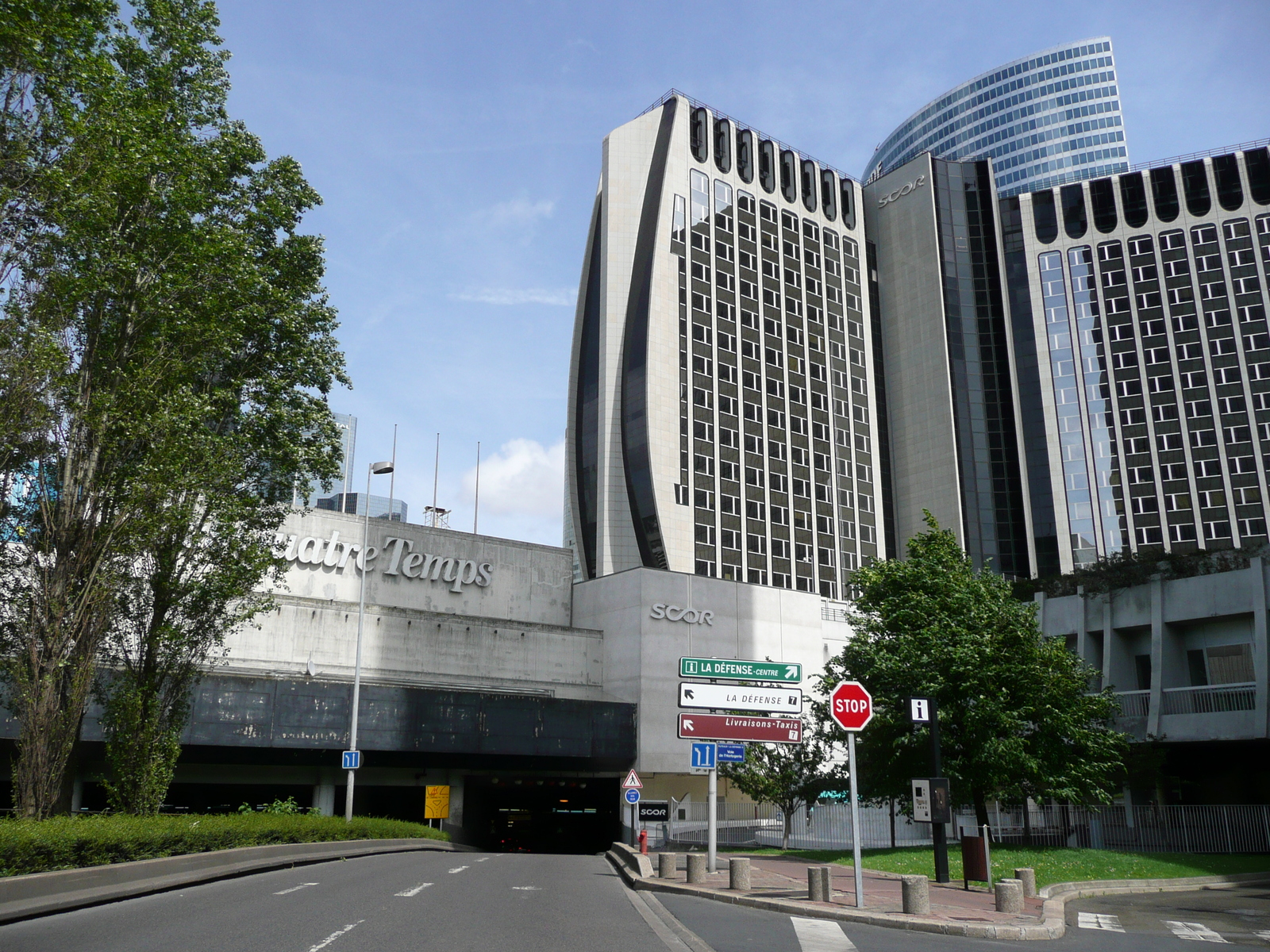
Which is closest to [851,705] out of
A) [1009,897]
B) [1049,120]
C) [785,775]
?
[1009,897]

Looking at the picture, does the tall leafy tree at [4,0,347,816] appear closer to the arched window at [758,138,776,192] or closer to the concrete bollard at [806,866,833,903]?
the concrete bollard at [806,866,833,903]

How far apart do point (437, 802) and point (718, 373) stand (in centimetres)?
4567

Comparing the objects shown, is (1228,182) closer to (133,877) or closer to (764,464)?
(764,464)

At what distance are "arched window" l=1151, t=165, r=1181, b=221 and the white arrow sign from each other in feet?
294

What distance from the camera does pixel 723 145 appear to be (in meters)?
91.4

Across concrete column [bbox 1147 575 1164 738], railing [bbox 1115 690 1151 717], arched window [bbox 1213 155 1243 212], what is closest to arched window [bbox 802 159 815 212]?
arched window [bbox 1213 155 1243 212]

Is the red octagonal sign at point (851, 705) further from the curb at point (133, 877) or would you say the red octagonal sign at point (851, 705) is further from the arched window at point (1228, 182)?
→ the arched window at point (1228, 182)

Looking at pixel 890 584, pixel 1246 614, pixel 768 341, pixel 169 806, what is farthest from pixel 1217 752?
pixel 768 341

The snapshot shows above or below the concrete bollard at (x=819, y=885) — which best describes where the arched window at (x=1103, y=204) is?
above

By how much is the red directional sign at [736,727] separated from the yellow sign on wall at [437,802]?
1232 inches

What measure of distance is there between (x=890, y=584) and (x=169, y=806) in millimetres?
33905

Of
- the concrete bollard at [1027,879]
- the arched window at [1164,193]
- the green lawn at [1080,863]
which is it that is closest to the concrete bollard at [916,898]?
the concrete bollard at [1027,879]

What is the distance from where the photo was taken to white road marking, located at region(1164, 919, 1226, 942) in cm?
1513

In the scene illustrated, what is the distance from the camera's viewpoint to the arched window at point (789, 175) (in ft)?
317
